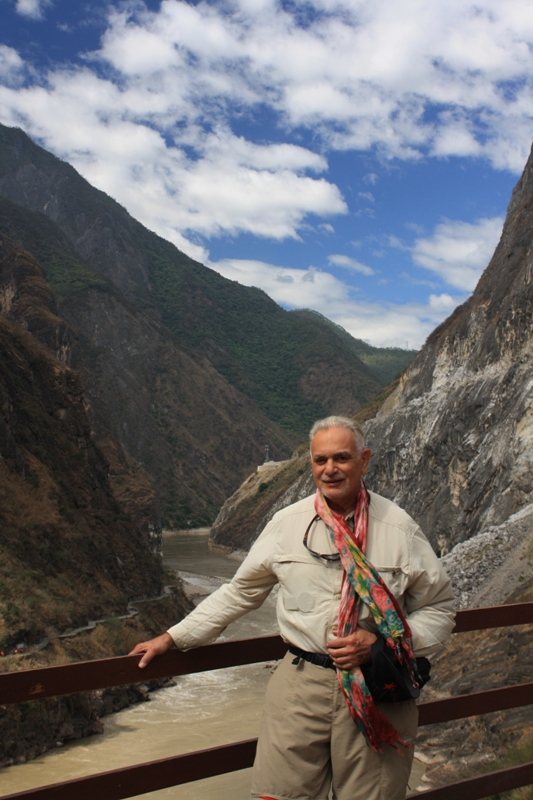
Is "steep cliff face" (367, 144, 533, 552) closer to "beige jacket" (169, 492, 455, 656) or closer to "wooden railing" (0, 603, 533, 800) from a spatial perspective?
"wooden railing" (0, 603, 533, 800)

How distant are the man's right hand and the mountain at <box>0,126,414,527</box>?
2033 inches

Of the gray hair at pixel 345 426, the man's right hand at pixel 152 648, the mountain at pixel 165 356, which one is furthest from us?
the mountain at pixel 165 356

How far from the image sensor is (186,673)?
3186 mm

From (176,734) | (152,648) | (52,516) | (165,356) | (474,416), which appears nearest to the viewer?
(152,648)

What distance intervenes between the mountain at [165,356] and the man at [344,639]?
5190 centimetres

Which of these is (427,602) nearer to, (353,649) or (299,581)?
(353,649)

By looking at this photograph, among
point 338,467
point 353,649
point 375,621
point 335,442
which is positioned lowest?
point 353,649

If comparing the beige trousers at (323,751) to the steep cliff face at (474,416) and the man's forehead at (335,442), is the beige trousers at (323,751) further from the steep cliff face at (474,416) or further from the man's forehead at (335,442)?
the steep cliff face at (474,416)

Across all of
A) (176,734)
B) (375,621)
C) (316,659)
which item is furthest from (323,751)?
(176,734)

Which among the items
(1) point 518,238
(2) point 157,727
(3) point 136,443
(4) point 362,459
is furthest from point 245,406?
(4) point 362,459

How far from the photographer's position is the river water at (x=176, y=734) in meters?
13.5

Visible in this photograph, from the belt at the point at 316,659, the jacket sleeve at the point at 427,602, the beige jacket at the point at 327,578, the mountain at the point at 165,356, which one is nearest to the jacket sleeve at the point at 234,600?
the beige jacket at the point at 327,578

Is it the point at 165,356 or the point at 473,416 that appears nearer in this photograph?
the point at 473,416

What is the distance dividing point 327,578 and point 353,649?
0.30m
